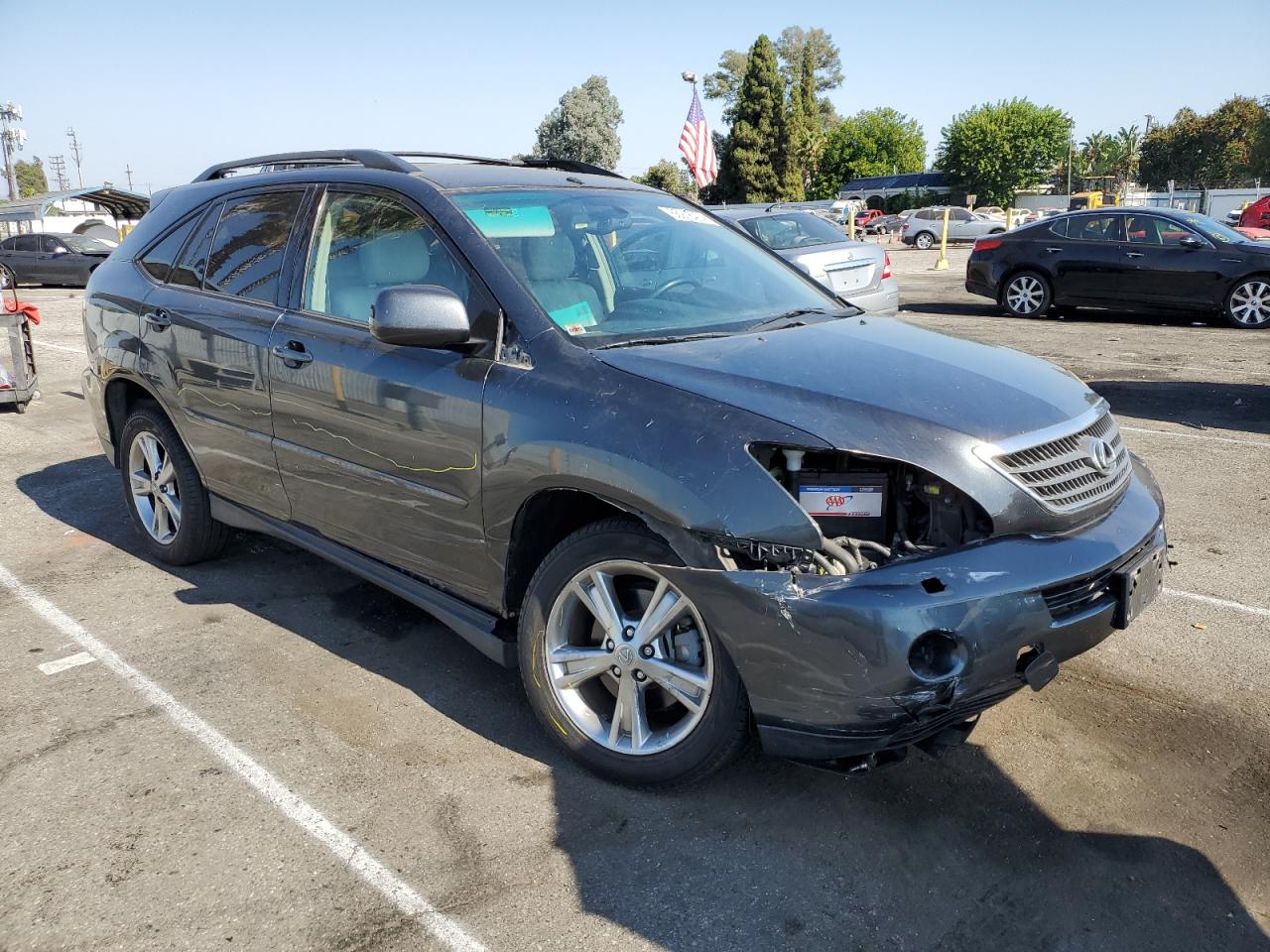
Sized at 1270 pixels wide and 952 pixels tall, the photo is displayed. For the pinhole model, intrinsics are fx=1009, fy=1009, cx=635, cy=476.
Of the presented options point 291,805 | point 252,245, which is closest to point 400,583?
point 291,805

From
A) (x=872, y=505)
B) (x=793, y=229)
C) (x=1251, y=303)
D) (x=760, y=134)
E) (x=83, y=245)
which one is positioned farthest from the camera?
(x=760, y=134)

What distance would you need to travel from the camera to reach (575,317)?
3.29 m

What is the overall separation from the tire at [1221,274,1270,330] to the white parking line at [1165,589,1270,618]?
10.2 m

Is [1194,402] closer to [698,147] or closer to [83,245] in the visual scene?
[698,147]

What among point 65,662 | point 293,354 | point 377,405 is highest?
point 293,354

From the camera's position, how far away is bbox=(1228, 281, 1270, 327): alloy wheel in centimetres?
1269

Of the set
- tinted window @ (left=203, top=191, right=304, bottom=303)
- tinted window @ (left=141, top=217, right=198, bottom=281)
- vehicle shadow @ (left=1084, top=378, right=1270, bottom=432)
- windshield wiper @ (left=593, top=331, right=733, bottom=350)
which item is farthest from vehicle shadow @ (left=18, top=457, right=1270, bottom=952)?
vehicle shadow @ (left=1084, top=378, right=1270, bottom=432)

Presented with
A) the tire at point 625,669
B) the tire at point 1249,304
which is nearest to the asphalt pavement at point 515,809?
the tire at point 625,669

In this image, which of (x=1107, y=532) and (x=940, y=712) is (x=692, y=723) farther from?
(x=1107, y=532)

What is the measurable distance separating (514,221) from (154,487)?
266 cm

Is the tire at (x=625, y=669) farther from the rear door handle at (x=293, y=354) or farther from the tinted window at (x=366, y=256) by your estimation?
the rear door handle at (x=293, y=354)

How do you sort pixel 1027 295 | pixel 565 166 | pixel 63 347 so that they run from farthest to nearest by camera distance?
pixel 1027 295 < pixel 63 347 < pixel 565 166

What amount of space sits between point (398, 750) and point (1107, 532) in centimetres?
229

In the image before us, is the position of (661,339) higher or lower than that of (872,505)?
higher
